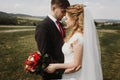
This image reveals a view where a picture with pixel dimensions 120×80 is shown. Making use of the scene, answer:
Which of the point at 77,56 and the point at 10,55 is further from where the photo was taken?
the point at 10,55

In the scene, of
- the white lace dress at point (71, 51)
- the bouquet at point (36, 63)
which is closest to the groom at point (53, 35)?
the bouquet at point (36, 63)

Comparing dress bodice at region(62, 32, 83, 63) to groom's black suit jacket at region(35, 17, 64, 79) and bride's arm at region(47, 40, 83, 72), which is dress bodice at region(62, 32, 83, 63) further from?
groom's black suit jacket at region(35, 17, 64, 79)

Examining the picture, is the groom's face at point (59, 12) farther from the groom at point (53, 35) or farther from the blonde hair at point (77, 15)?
the blonde hair at point (77, 15)

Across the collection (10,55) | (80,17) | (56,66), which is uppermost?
(80,17)

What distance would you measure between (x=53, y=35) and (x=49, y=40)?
0.50 feet

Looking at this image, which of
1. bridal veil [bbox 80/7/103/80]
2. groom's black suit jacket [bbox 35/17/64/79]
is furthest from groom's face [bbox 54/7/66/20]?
bridal veil [bbox 80/7/103/80]

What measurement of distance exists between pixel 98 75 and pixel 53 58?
0.90 metres

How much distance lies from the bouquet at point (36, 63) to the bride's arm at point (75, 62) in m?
0.12

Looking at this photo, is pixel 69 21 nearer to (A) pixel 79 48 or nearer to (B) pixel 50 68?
(A) pixel 79 48

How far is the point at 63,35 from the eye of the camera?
6.20m

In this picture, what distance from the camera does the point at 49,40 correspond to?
593 cm

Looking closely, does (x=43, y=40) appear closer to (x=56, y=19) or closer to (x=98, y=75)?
(x=56, y=19)

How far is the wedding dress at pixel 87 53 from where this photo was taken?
5.57m

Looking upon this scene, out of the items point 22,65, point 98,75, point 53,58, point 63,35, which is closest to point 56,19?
point 63,35
